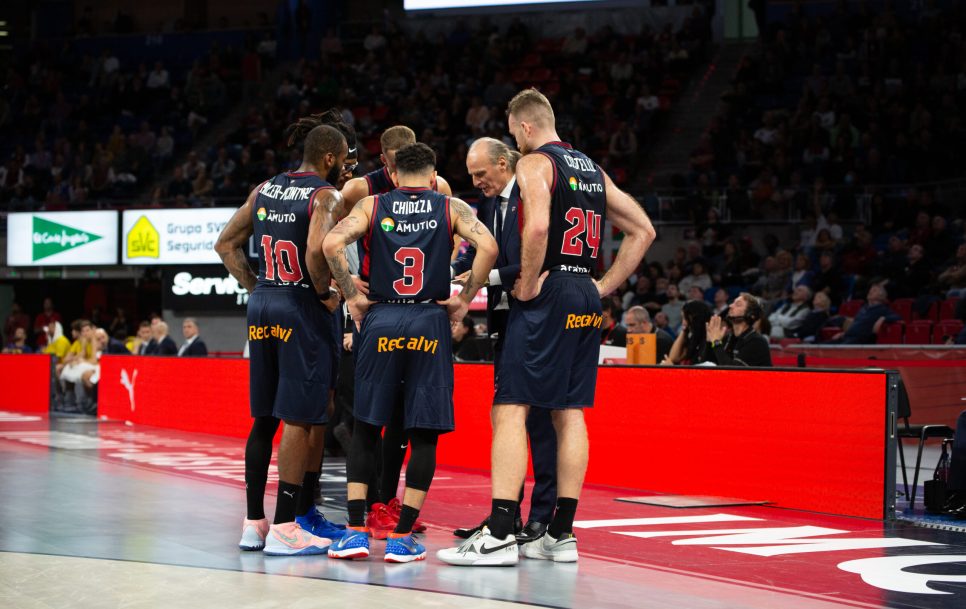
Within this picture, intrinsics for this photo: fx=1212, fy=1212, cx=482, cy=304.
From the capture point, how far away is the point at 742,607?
466cm

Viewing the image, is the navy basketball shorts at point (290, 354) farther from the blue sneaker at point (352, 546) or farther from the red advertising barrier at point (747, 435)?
the red advertising barrier at point (747, 435)

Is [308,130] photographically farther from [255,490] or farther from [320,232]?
[255,490]

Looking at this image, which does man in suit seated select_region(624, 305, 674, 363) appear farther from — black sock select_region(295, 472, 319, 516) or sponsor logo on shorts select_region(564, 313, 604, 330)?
black sock select_region(295, 472, 319, 516)

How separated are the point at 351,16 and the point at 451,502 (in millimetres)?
23750

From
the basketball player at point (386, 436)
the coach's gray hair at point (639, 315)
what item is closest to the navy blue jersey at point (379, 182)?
the basketball player at point (386, 436)

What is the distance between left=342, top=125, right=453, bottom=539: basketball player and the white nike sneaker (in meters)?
0.77

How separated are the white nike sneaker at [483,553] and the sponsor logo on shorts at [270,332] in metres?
1.29

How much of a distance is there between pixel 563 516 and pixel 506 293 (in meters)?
1.12

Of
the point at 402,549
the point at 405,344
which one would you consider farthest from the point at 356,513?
the point at 405,344

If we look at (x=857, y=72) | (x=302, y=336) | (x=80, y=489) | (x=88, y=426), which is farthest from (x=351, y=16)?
(x=302, y=336)

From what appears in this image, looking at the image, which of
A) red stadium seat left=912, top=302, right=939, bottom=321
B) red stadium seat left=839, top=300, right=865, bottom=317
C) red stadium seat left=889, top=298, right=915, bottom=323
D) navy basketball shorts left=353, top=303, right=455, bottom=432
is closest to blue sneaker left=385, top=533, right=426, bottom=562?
navy basketball shorts left=353, top=303, right=455, bottom=432

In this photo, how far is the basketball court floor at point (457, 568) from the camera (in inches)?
188

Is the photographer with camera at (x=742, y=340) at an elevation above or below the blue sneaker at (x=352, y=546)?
above

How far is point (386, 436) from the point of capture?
622cm
